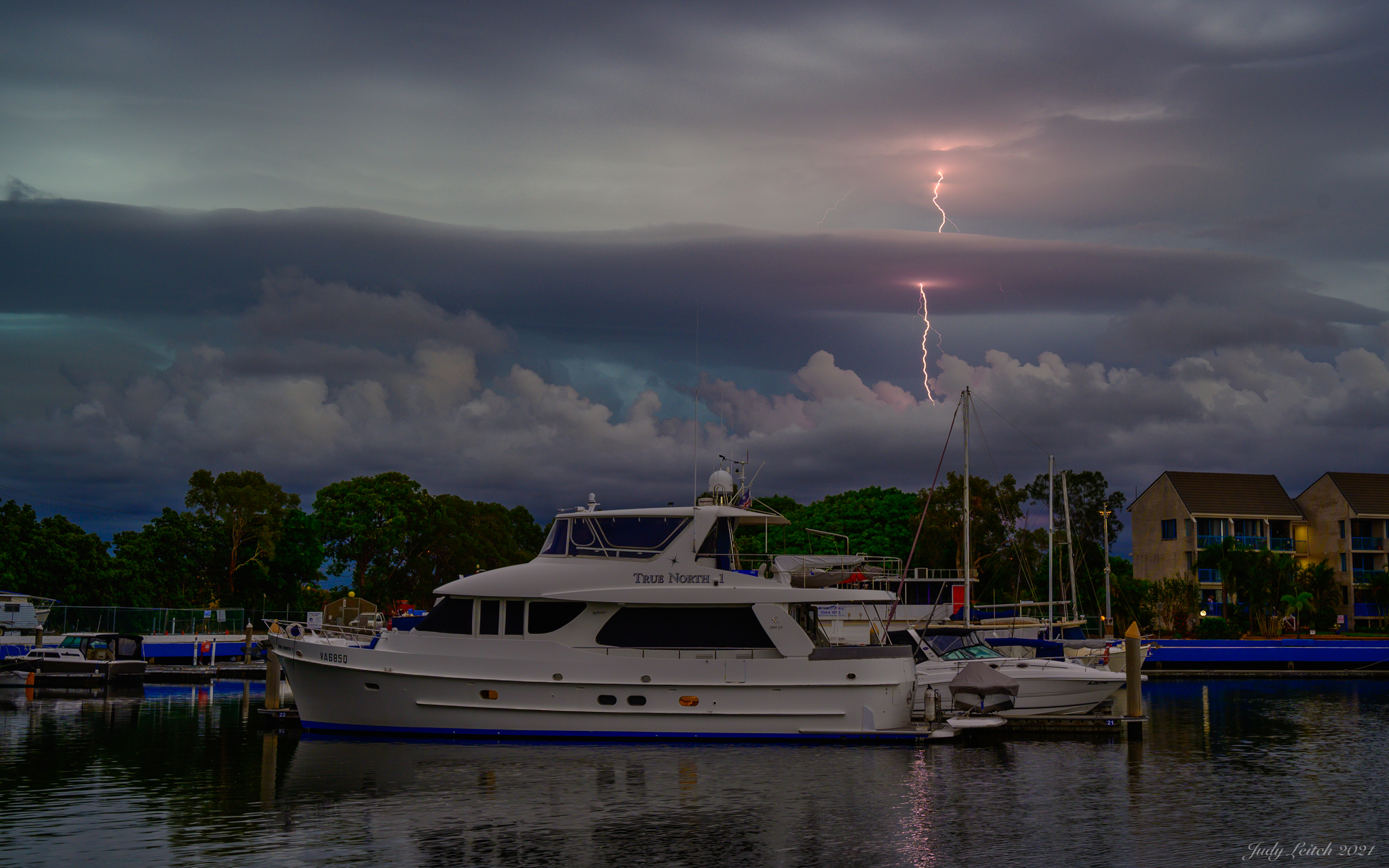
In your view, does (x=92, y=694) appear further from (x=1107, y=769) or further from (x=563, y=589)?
(x=1107, y=769)

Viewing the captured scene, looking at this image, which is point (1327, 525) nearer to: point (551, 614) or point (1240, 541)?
point (1240, 541)

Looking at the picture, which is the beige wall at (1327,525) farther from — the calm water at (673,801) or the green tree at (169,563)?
the green tree at (169,563)

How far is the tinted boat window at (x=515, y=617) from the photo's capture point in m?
23.0

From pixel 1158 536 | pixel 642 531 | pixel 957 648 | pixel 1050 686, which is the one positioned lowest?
pixel 1050 686

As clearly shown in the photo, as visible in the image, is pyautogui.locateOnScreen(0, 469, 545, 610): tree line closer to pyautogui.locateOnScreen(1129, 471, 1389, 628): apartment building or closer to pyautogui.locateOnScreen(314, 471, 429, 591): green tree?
pyautogui.locateOnScreen(314, 471, 429, 591): green tree

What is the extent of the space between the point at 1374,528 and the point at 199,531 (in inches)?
2712

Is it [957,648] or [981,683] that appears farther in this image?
[957,648]

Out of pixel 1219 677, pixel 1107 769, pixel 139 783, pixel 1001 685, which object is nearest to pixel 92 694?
pixel 139 783

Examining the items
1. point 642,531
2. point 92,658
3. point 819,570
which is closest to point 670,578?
→ point 642,531

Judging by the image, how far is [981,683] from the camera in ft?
82.1

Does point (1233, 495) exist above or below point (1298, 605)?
above

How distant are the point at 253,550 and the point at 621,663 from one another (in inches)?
1947

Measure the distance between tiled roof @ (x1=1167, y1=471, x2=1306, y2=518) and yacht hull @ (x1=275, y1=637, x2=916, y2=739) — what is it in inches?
2007

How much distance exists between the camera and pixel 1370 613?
6519 centimetres
